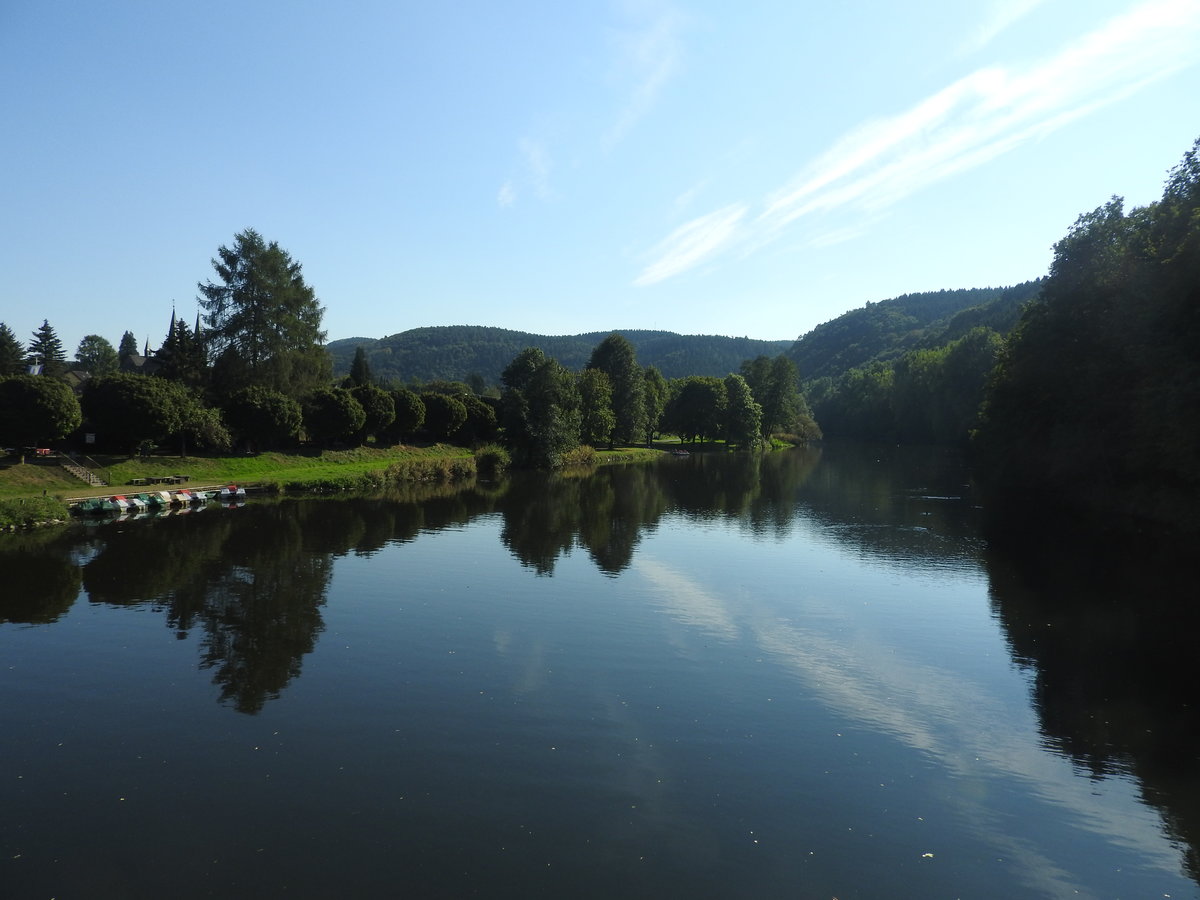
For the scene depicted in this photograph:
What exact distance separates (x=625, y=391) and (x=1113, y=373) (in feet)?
198

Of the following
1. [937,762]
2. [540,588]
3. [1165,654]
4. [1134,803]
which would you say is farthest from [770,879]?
[540,588]

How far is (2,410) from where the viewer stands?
39.5 meters

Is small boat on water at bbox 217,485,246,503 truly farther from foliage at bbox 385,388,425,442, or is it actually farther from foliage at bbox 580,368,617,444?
foliage at bbox 580,368,617,444

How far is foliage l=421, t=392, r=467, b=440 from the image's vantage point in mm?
75562

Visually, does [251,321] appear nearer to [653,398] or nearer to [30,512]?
[30,512]

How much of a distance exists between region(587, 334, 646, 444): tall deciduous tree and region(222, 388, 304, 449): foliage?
152ft

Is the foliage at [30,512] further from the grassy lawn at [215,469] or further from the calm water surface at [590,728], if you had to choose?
the calm water surface at [590,728]

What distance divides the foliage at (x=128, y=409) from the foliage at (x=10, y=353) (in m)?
44.3

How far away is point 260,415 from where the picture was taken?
178 feet

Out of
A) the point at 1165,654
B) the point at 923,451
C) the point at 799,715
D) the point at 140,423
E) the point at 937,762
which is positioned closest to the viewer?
the point at 937,762

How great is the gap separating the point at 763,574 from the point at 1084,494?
99.4 feet

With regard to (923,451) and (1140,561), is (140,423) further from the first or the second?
(923,451)

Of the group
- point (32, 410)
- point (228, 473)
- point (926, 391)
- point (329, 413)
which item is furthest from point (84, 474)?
point (926, 391)

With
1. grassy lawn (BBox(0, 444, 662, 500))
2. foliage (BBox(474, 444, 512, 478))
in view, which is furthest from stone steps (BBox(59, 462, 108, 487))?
foliage (BBox(474, 444, 512, 478))
